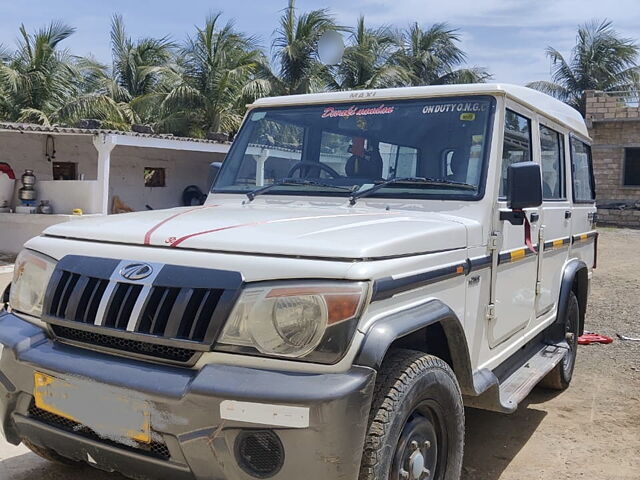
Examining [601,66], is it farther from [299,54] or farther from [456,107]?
[456,107]

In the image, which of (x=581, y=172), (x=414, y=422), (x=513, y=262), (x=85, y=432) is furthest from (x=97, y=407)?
(x=581, y=172)

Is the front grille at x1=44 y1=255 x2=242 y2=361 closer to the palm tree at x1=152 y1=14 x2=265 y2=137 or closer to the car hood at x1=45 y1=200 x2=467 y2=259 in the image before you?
the car hood at x1=45 y1=200 x2=467 y2=259

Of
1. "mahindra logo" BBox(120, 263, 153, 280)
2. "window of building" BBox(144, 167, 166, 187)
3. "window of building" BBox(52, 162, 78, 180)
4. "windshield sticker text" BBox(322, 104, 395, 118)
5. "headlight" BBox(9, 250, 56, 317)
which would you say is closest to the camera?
"mahindra logo" BBox(120, 263, 153, 280)

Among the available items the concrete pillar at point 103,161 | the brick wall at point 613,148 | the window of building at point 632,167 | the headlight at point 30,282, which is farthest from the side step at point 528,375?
the window of building at point 632,167

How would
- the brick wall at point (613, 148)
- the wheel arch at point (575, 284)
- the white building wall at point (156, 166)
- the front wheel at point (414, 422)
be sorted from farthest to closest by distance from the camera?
the brick wall at point (613, 148) → the white building wall at point (156, 166) → the wheel arch at point (575, 284) → the front wheel at point (414, 422)

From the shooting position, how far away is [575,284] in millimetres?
5582

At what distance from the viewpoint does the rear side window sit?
5.25m

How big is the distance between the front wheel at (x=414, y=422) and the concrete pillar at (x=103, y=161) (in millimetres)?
11560

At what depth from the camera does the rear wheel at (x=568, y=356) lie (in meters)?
5.16

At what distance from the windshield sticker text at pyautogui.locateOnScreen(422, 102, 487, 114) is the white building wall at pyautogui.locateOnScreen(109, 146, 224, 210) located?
1188 centimetres

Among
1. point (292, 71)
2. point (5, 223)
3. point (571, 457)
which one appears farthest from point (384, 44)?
point (571, 457)

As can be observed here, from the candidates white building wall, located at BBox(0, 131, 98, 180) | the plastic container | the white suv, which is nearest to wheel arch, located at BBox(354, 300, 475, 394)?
the white suv

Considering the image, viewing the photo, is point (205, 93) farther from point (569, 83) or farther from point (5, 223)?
point (569, 83)

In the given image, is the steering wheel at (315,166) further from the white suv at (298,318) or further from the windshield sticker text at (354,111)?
the windshield sticker text at (354,111)
